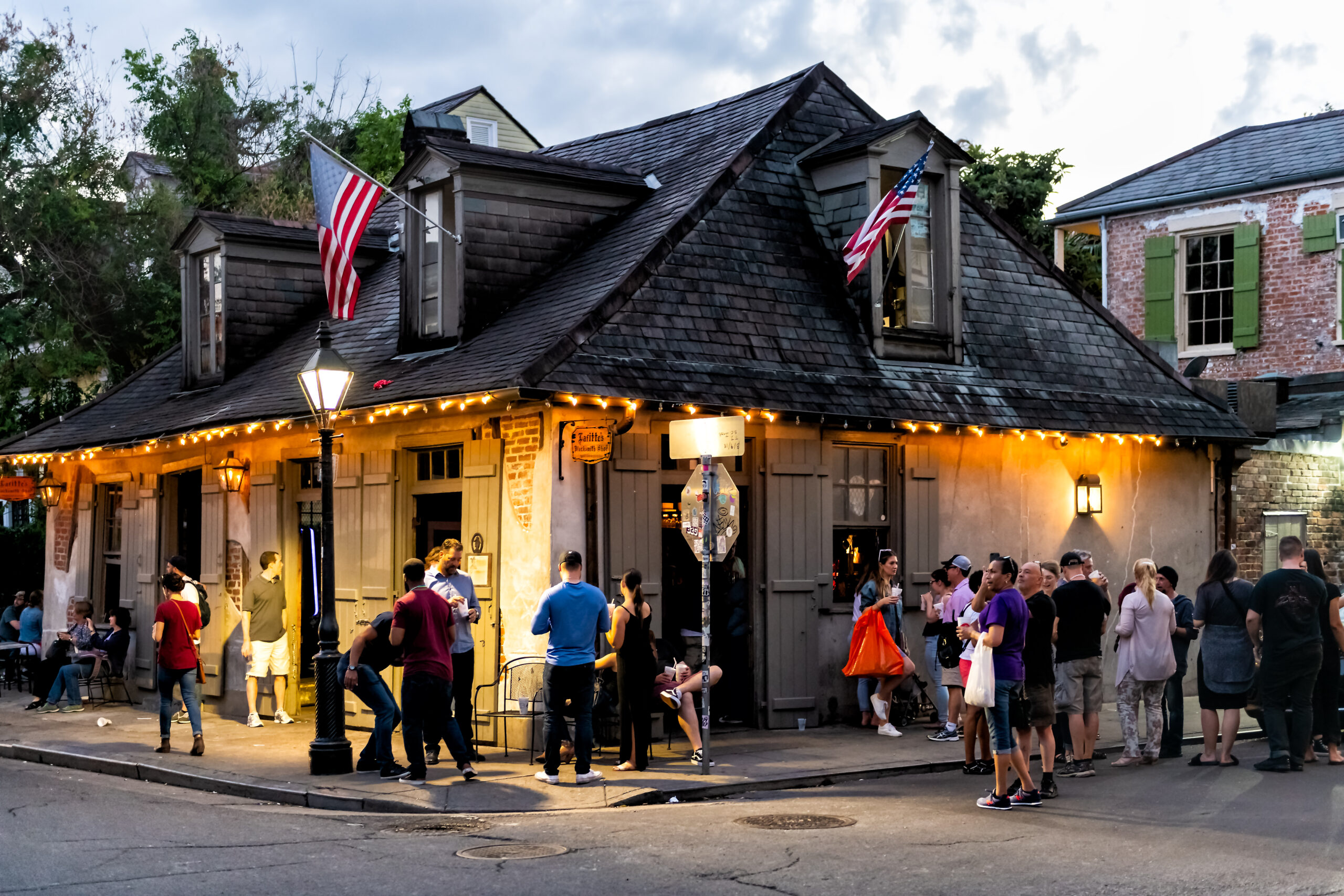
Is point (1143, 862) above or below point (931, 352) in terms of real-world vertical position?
below

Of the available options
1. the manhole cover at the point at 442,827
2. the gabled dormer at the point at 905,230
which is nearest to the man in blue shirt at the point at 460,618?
the manhole cover at the point at 442,827

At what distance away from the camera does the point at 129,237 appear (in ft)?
91.2

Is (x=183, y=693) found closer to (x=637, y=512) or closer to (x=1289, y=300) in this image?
(x=637, y=512)

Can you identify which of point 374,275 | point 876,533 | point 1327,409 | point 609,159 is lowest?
point 876,533

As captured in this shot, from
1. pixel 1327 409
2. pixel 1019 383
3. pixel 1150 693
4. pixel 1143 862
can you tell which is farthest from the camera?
pixel 1327 409

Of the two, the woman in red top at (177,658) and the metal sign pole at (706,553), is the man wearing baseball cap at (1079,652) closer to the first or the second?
the metal sign pole at (706,553)

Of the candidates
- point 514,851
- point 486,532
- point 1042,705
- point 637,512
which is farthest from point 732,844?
point 486,532

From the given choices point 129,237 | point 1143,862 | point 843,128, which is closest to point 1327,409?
point 843,128

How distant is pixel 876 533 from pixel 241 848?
838 cm

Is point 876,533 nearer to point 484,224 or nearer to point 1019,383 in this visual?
point 1019,383

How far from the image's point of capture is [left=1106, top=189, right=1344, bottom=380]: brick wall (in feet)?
73.7

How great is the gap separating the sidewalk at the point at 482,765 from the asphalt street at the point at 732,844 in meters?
0.27

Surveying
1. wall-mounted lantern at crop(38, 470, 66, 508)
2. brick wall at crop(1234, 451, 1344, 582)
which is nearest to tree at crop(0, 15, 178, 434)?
wall-mounted lantern at crop(38, 470, 66, 508)

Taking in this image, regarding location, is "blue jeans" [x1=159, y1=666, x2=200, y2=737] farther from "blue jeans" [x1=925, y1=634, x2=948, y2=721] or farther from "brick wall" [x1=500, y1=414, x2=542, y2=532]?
"blue jeans" [x1=925, y1=634, x2=948, y2=721]
